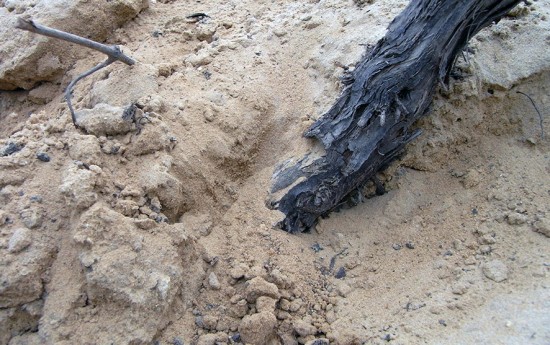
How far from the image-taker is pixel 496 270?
2092mm

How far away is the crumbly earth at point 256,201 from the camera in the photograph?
1869mm

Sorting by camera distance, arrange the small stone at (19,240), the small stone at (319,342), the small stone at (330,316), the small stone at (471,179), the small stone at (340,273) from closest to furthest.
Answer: the small stone at (19,240) < the small stone at (319,342) < the small stone at (330,316) < the small stone at (340,273) < the small stone at (471,179)

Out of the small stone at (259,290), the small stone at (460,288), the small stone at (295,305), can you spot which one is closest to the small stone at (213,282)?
the small stone at (259,290)

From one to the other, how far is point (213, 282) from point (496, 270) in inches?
50.3

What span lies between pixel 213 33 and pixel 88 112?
110 cm

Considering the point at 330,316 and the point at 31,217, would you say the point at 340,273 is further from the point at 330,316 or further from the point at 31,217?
the point at 31,217

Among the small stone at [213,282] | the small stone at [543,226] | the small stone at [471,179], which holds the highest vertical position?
the small stone at [543,226]

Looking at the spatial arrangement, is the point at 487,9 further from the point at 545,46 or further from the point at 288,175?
the point at 288,175

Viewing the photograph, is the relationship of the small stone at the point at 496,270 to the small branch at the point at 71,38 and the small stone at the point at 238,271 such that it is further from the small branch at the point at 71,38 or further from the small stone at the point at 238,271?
the small branch at the point at 71,38

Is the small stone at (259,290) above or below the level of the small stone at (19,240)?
below

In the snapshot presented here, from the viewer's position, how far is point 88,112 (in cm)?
226

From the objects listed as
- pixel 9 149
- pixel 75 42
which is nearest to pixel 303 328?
pixel 9 149

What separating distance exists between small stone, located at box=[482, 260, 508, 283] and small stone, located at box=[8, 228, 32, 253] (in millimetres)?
1977

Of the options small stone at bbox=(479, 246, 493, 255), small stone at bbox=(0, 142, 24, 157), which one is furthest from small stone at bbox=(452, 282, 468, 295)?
small stone at bbox=(0, 142, 24, 157)
